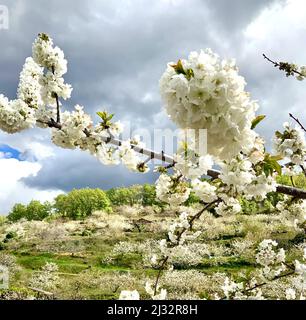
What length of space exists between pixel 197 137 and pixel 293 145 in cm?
160

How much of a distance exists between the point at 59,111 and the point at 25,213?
3223cm

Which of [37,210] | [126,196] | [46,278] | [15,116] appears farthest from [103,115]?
[37,210]

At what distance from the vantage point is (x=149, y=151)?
7.92ft

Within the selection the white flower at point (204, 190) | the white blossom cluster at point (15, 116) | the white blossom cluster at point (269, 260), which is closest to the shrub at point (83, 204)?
the white blossom cluster at point (269, 260)

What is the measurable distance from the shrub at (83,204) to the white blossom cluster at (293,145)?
2649cm

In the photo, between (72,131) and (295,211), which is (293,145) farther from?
(72,131)

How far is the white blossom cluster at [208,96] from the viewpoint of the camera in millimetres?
1424

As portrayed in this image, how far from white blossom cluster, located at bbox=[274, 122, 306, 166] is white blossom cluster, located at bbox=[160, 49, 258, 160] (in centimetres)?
152

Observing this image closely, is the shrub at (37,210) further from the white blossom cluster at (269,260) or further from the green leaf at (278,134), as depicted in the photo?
the green leaf at (278,134)

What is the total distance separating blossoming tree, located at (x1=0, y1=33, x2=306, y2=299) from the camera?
1.44 m

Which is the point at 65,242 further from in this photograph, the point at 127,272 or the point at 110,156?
the point at 110,156

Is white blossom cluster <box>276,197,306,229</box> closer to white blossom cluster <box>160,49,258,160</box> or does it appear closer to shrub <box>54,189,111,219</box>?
white blossom cluster <box>160,49,258,160</box>

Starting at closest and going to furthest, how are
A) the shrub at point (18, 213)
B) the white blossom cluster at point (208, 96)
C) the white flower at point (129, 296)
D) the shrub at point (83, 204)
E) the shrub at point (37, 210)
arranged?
the white blossom cluster at point (208, 96), the white flower at point (129, 296), the shrub at point (83, 204), the shrub at point (37, 210), the shrub at point (18, 213)

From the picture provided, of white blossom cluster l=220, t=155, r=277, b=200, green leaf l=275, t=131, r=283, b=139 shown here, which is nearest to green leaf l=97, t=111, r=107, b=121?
white blossom cluster l=220, t=155, r=277, b=200
